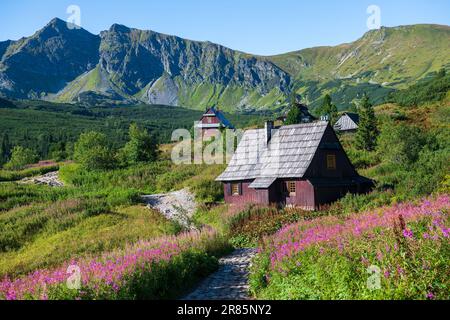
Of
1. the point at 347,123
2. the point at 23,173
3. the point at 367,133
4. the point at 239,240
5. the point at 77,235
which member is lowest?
the point at 77,235

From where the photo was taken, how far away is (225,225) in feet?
77.1

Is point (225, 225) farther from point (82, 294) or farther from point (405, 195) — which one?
point (82, 294)

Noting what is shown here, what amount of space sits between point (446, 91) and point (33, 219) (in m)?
78.4

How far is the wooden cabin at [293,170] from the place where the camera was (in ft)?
103

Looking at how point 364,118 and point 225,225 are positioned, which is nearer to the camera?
point 225,225

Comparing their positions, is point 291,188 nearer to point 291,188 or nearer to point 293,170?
point 291,188

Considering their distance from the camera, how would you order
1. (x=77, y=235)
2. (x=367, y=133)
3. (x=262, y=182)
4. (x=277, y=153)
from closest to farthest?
(x=77, y=235), (x=262, y=182), (x=277, y=153), (x=367, y=133)

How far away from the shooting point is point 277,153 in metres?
33.9

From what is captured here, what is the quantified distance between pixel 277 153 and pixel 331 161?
12.8 ft

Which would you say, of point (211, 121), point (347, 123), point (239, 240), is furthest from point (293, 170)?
point (211, 121)

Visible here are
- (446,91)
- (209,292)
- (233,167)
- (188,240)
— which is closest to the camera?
(209,292)

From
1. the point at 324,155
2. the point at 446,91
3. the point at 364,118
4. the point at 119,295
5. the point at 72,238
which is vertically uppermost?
the point at 446,91

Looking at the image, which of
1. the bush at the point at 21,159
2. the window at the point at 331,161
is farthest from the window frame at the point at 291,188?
the bush at the point at 21,159
